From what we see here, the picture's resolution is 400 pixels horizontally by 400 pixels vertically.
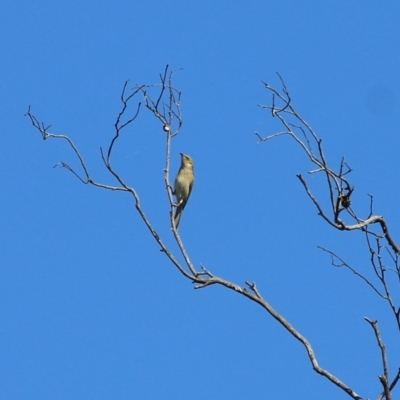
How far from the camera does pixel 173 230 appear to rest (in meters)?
5.30

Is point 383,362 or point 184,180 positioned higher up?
point 184,180

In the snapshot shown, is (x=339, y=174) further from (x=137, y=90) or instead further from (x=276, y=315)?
(x=137, y=90)

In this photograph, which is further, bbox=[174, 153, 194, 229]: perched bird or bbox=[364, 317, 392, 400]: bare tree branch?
bbox=[174, 153, 194, 229]: perched bird

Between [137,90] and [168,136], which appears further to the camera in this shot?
[137,90]

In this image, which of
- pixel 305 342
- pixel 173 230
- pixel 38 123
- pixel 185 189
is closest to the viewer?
pixel 305 342

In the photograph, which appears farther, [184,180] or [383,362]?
[184,180]

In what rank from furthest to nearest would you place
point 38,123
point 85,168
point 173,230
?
point 38,123
point 85,168
point 173,230

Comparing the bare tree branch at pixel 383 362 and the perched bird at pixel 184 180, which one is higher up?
the perched bird at pixel 184 180

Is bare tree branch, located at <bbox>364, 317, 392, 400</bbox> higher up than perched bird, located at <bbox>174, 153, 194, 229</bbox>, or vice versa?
perched bird, located at <bbox>174, 153, 194, 229</bbox>

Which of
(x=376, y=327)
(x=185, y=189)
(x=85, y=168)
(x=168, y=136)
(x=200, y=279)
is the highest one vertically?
(x=185, y=189)

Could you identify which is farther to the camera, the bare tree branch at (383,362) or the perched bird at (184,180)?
the perched bird at (184,180)

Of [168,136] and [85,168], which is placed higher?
[168,136]

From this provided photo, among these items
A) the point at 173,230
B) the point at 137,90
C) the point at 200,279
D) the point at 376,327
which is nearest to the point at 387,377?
the point at 376,327

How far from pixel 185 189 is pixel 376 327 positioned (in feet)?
26.2
